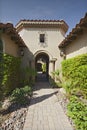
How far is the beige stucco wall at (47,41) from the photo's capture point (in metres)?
17.4

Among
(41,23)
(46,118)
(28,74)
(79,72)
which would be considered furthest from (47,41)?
(46,118)

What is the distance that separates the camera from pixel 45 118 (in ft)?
23.2

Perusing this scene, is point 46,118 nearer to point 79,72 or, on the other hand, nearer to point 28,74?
point 79,72

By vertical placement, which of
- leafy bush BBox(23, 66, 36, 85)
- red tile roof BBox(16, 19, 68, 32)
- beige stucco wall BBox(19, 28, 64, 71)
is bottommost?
leafy bush BBox(23, 66, 36, 85)

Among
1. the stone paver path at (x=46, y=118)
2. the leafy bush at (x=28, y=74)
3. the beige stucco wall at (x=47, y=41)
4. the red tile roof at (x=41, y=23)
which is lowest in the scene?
the stone paver path at (x=46, y=118)

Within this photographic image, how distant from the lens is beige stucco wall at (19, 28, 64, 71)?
1744 centimetres

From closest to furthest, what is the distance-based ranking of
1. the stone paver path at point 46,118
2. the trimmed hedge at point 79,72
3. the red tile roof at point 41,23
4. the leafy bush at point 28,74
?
1. the stone paver path at point 46,118
2. the trimmed hedge at point 79,72
3. the leafy bush at point 28,74
4. the red tile roof at point 41,23

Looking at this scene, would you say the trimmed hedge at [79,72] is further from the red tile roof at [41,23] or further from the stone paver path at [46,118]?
the red tile roof at [41,23]

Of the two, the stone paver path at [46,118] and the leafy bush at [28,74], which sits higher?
the leafy bush at [28,74]

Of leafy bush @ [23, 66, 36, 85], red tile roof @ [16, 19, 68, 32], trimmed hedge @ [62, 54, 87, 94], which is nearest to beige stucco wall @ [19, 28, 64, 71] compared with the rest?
red tile roof @ [16, 19, 68, 32]

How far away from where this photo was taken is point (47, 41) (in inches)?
691

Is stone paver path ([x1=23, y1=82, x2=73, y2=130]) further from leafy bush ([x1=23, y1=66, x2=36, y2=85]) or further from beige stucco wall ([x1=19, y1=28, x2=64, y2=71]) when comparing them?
beige stucco wall ([x1=19, y1=28, x2=64, y2=71])

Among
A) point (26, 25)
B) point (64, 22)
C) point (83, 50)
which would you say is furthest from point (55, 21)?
point (83, 50)

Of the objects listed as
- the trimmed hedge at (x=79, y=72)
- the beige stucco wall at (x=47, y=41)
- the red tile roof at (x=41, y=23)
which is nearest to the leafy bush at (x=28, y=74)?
the beige stucco wall at (x=47, y=41)
